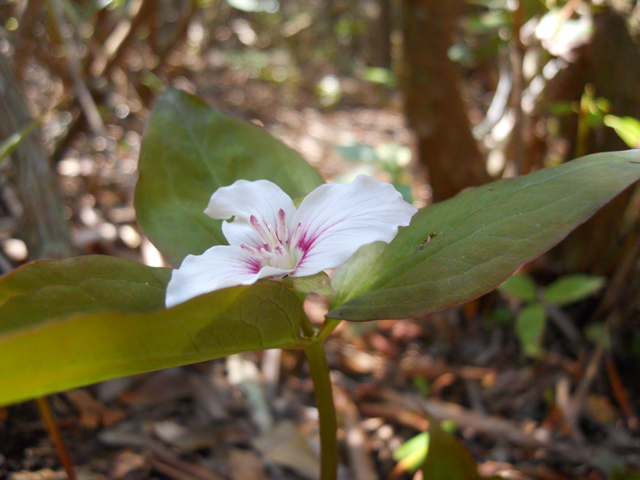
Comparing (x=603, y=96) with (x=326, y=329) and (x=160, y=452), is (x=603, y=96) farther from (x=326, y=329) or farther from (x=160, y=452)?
(x=160, y=452)

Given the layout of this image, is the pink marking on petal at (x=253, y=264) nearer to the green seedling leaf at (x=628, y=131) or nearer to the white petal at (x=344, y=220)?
the white petal at (x=344, y=220)

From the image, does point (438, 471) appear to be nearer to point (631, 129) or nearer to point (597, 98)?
point (631, 129)

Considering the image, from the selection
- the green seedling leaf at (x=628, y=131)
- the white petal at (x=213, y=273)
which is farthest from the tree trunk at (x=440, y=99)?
the white petal at (x=213, y=273)

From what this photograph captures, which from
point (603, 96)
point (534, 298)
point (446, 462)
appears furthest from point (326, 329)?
point (603, 96)

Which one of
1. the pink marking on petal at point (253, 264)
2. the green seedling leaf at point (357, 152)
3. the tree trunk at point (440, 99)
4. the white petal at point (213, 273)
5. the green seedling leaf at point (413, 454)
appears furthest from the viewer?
the green seedling leaf at point (357, 152)

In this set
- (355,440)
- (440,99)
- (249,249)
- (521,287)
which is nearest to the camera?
(249,249)

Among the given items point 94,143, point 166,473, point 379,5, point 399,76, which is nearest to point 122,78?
point 94,143

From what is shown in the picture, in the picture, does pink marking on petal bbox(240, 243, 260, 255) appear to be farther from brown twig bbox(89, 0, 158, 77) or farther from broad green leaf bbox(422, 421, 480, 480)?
brown twig bbox(89, 0, 158, 77)
